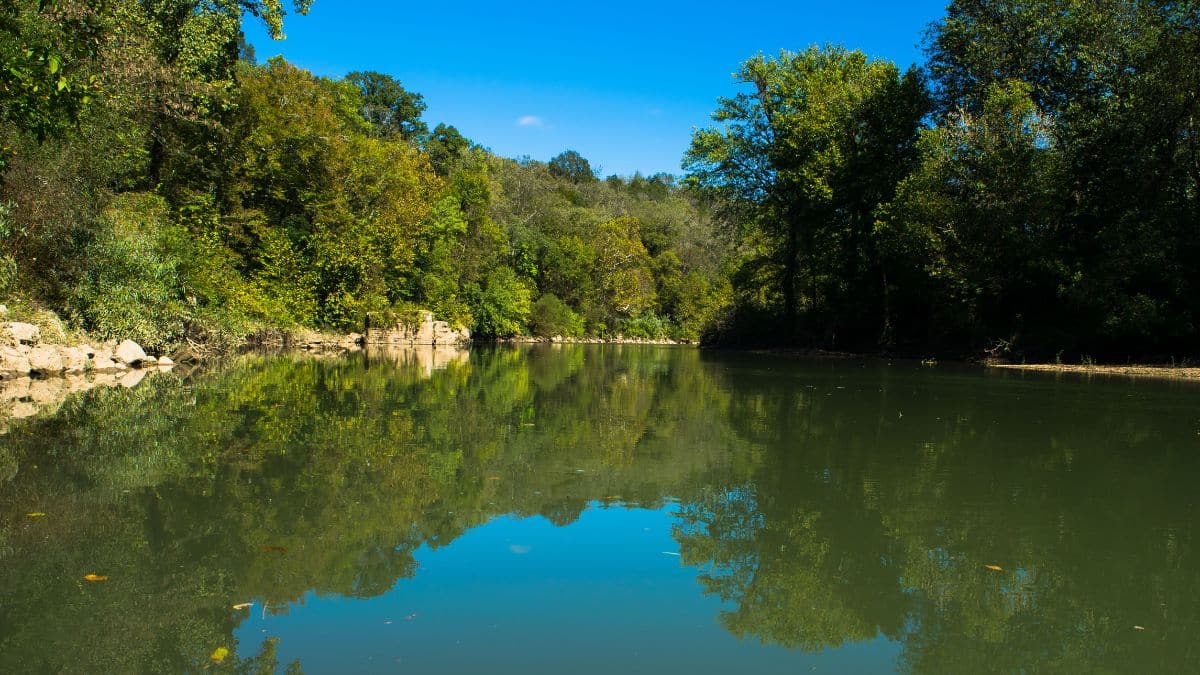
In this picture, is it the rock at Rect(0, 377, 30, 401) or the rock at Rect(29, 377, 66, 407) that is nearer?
the rock at Rect(29, 377, 66, 407)

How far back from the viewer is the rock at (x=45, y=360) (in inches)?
497

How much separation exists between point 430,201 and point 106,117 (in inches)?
905

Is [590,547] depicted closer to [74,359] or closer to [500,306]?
[74,359]

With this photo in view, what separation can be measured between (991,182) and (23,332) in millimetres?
24948

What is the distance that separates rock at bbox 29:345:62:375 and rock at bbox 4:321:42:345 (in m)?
0.19

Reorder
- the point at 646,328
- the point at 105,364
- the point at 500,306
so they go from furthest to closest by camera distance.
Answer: the point at 646,328
the point at 500,306
the point at 105,364

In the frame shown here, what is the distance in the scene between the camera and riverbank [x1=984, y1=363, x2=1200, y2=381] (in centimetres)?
1753

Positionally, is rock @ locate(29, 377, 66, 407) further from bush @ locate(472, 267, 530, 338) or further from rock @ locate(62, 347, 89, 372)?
bush @ locate(472, 267, 530, 338)

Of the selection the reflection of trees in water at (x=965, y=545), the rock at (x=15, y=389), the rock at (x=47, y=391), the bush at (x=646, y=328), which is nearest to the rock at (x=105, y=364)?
the rock at (x=47, y=391)

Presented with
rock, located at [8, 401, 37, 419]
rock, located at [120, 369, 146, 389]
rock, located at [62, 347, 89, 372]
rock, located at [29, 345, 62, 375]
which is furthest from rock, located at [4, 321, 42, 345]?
rock, located at [8, 401, 37, 419]

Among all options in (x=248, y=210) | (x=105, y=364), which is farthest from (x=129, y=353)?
(x=248, y=210)

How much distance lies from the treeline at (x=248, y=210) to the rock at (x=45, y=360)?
51.3 inches

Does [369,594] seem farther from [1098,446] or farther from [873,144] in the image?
[873,144]

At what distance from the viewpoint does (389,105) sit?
54031 mm
